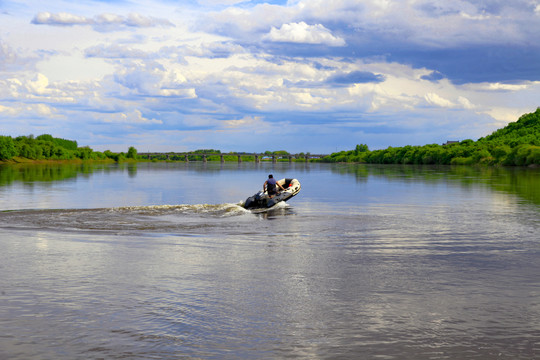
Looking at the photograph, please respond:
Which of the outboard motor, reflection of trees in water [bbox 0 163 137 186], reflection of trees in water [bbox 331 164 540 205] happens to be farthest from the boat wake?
reflection of trees in water [bbox 0 163 137 186]

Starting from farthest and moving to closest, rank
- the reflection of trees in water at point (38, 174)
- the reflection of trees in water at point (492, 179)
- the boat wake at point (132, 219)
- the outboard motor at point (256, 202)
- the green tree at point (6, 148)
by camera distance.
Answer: the green tree at point (6, 148), the reflection of trees in water at point (38, 174), the reflection of trees in water at point (492, 179), the outboard motor at point (256, 202), the boat wake at point (132, 219)

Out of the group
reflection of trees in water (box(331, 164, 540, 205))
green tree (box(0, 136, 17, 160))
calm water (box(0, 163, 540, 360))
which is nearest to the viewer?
calm water (box(0, 163, 540, 360))

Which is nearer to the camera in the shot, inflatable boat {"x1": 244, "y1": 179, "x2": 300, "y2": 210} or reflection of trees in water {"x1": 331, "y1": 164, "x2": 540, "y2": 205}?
inflatable boat {"x1": 244, "y1": 179, "x2": 300, "y2": 210}

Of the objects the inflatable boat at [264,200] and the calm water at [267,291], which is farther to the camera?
the inflatable boat at [264,200]

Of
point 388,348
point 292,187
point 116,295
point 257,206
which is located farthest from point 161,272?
point 292,187

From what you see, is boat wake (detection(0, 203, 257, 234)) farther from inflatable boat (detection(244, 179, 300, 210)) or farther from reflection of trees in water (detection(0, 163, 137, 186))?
reflection of trees in water (detection(0, 163, 137, 186))

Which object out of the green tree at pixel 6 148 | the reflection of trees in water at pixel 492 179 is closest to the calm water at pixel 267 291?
the reflection of trees in water at pixel 492 179

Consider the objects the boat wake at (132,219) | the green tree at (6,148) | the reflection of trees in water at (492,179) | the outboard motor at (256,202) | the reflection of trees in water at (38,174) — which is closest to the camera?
the boat wake at (132,219)

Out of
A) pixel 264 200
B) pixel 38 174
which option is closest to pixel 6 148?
pixel 38 174

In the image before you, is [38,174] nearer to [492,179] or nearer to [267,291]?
[492,179]

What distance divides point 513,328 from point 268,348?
528cm

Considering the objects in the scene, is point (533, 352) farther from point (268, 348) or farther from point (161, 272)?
point (161, 272)

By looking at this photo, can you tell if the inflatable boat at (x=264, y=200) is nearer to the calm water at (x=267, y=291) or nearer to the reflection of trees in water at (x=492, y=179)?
the calm water at (x=267, y=291)

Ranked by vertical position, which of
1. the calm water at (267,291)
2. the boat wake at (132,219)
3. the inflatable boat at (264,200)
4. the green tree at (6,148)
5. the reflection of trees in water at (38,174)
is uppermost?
the green tree at (6,148)
